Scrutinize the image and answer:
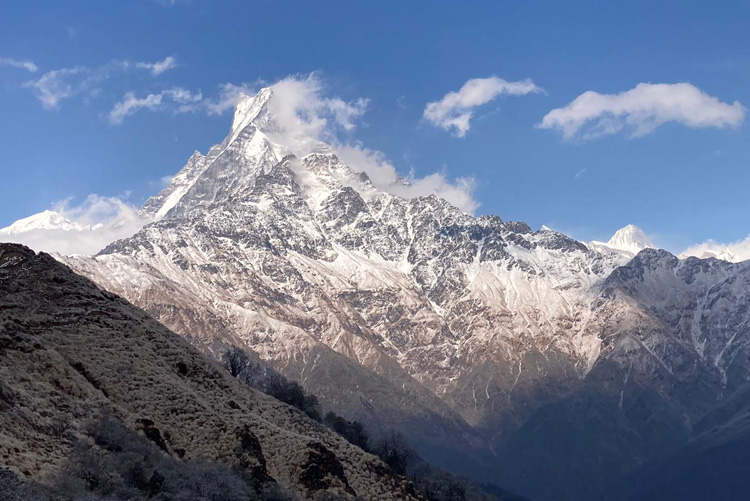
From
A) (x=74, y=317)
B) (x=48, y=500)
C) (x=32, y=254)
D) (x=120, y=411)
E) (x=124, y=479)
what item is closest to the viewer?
(x=48, y=500)

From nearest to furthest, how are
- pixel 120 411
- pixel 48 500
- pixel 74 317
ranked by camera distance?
pixel 48 500 < pixel 120 411 < pixel 74 317

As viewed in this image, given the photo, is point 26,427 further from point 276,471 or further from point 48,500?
point 276,471

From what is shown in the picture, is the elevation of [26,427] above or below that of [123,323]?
below

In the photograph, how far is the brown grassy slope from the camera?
8562 centimetres

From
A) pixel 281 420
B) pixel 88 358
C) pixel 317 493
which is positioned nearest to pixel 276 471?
pixel 317 493

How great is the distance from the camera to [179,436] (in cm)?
9556

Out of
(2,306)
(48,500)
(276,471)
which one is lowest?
(48,500)

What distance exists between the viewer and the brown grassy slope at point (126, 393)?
85625mm

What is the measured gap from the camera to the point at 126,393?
Answer: 96.9m

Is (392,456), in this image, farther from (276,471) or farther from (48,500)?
(48,500)

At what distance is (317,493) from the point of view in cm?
9469

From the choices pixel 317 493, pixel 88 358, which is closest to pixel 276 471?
pixel 317 493

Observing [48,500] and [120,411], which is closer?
[48,500]

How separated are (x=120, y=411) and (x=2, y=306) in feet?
58.5
